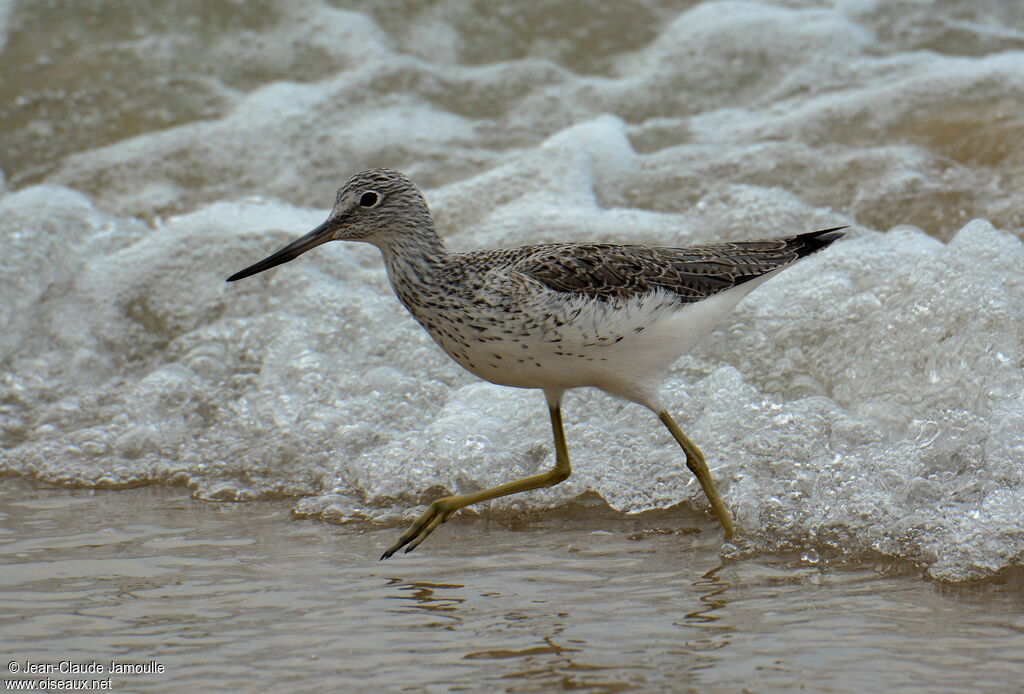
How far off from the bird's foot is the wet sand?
0.12 meters

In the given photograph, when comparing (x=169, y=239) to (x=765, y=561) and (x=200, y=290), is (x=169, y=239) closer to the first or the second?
(x=200, y=290)

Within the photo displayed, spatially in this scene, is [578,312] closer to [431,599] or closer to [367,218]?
[367,218]

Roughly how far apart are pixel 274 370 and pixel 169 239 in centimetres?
196

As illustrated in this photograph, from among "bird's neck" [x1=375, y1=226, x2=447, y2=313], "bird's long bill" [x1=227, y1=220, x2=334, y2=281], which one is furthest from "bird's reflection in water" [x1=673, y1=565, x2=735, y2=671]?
"bird's long bill" [x1=227, y1=220, x2=334, y2=281]

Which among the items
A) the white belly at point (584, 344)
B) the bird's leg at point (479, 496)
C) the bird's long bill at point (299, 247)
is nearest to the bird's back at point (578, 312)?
the white belly at point (584, 344)

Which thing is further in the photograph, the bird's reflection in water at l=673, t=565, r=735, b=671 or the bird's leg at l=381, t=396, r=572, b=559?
the bird's leg at l=381, t=396, r=572, b=559

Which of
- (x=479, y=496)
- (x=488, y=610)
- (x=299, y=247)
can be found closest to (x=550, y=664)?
(x=488, y=610)

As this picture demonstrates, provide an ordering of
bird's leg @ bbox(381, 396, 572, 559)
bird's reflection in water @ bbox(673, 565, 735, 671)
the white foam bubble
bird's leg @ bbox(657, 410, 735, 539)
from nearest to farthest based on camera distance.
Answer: bird's reflection in water @ bbox(673, 565, 735, 671)
bird's leg @ bbox(381, 396, 572, 559)
bird's leg @ bbox(657, 410, 735, 539)
the white foam bubble

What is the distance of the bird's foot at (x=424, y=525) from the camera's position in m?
5.23

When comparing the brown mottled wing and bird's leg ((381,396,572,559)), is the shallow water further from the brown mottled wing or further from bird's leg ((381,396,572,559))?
the brown mottled wing

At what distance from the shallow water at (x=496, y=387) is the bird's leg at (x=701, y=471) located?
10cm

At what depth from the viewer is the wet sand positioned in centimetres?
415

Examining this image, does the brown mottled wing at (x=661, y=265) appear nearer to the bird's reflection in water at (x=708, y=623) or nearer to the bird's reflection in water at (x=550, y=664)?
the bird's reflection in water at (x=708, y=623)

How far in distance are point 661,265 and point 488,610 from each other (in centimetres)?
183
